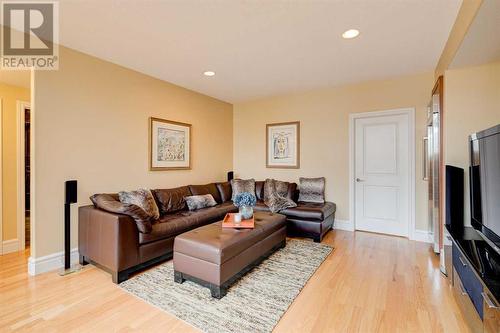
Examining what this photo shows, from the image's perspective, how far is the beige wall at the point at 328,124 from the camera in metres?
3.64

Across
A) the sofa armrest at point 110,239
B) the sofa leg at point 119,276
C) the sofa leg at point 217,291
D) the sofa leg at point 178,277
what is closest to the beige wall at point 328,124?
the sofa leg at point 217,291

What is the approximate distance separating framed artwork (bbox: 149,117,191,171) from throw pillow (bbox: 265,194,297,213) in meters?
1.60

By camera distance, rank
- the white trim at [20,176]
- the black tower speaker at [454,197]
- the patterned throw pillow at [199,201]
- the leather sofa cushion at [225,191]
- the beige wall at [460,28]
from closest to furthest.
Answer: the beige wall at [460,28] → the black tower speaker at [454,197] → the white trim at [20,176] → the patterned throw pillow at [199,201] → the leather sofa cushion at [225,191]

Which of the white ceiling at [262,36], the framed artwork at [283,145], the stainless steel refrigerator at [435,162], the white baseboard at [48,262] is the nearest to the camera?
the white ceiling at [262,36]

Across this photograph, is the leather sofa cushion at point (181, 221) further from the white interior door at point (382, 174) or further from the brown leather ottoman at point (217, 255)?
the white interior door at point (382, 174)

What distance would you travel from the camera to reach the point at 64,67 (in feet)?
8.94

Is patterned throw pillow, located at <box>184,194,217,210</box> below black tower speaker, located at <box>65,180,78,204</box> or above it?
below

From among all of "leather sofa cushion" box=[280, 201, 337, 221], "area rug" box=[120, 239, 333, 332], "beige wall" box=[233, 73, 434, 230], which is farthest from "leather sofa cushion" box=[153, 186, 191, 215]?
"beige wall" box=[233, 73, 434, 230]

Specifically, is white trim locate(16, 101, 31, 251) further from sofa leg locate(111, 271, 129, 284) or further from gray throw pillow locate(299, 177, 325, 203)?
gray throw pillow locate(299, 177, 325, 203)

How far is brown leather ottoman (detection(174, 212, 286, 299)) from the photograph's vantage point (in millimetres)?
2102

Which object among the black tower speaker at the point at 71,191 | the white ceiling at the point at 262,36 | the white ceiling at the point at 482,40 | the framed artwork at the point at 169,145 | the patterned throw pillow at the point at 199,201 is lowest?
the patterned throw pillow at the point at 199,201

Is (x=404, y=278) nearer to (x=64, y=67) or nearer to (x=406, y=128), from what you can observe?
(x=406, y=128)

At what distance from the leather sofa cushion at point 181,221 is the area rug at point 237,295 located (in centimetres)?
37

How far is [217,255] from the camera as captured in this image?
2.09 metres
